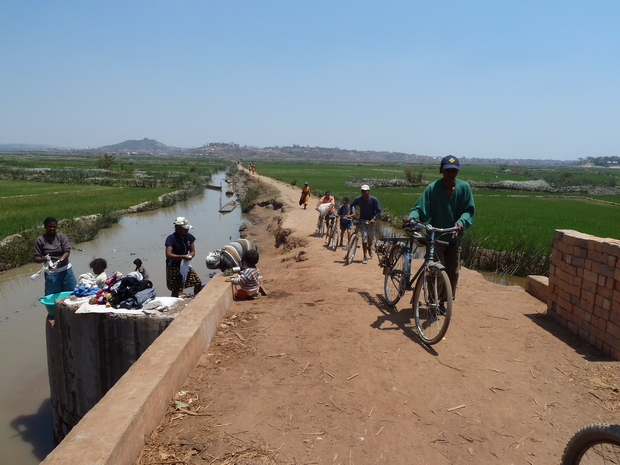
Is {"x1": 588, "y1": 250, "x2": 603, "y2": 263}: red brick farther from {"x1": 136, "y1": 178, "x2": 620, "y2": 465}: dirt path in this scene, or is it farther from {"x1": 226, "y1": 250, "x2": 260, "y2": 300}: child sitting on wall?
{"x1": 226, "y1": 250, "x2": 260, "y2": 300}: child sitting on wall

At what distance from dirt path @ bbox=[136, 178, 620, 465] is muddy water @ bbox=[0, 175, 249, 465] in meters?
3.66

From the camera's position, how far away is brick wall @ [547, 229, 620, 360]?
14.6ft

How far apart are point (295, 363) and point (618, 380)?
295 cm

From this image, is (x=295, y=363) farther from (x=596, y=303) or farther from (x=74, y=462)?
(x=596, y=303)

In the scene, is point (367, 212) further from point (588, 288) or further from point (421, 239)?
point (588, 288)

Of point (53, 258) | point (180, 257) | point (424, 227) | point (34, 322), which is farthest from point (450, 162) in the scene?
point (34, 322)

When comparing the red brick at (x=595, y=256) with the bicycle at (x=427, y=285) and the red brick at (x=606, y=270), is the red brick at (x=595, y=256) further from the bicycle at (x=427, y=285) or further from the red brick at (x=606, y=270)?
the bicycle at (x=427, y=285)

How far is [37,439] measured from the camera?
19.7 ft

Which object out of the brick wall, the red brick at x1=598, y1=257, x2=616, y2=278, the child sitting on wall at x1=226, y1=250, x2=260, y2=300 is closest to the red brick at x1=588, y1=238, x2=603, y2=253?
the brick wall

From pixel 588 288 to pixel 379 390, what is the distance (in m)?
2.96

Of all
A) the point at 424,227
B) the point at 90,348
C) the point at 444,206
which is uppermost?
the point at 444,206

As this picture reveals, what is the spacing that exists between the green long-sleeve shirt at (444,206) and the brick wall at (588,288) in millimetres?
1377

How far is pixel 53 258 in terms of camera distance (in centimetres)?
676

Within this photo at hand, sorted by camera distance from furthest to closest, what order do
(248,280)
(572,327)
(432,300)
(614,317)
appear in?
(248,280)
(572,327)
(432,300)
(614,317)
